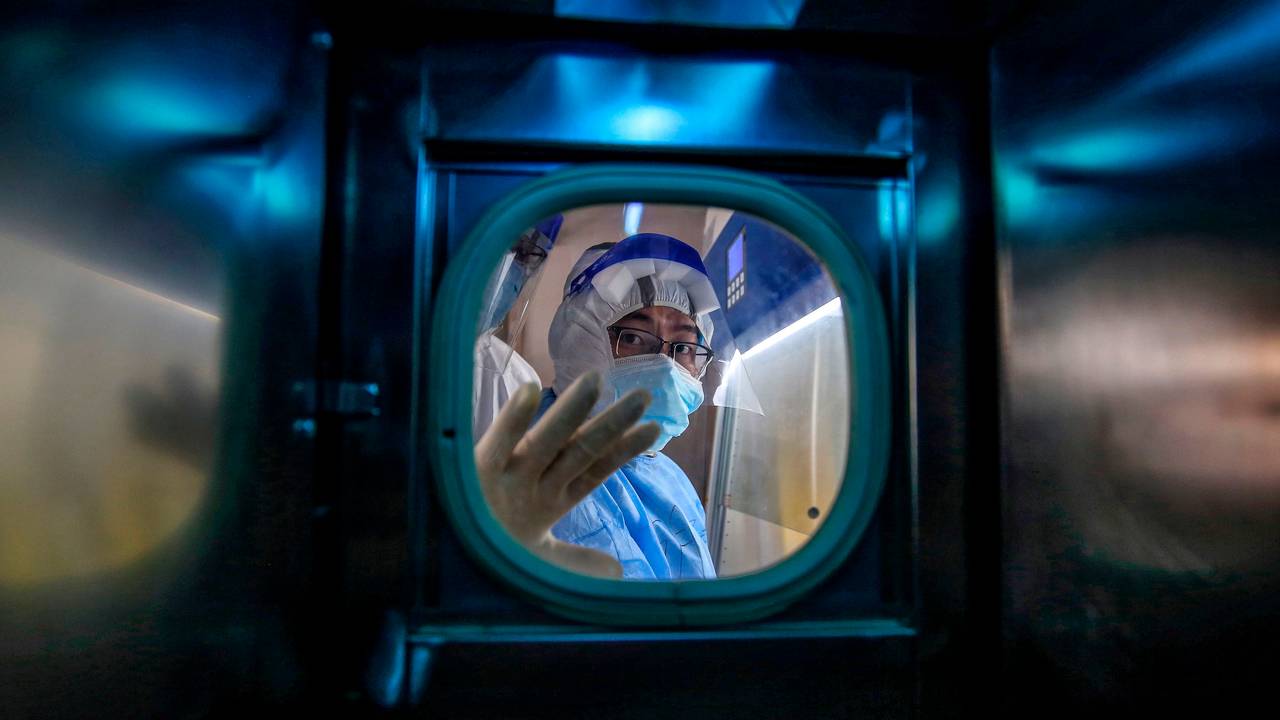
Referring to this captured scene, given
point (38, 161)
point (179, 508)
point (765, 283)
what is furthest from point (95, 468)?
point (765, 283)

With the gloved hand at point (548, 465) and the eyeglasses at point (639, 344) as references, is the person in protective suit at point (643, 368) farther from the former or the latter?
the gloved hand at point (548, 465)

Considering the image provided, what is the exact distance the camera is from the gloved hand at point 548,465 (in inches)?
46.5

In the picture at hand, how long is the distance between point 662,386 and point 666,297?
1.53ft

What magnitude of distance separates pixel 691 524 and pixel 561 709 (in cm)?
134

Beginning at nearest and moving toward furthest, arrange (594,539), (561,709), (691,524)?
(561,709)
(594,539)
(691,524)

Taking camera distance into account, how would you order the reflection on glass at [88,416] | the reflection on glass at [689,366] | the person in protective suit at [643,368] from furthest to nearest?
1. the person in protective suit at [643,368]
2. the reflection on glass at [689,366]
3. the reflection on glass at [88,416]

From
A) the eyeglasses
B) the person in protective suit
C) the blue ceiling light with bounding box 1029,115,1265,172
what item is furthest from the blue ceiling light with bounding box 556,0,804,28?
the eyeglasses

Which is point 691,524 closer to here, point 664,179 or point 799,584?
point 799,584

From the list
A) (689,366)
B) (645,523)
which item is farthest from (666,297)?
(645,523)

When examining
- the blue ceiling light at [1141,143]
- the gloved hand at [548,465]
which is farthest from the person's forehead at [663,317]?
the blue ceiling light at [1141,143]

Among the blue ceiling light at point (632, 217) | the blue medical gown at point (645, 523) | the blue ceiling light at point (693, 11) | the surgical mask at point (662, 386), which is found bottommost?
the blue medical gown at point (645, 523)

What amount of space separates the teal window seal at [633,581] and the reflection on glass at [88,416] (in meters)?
0.34

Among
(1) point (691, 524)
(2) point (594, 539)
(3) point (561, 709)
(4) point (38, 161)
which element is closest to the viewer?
(4) point (38, 161)

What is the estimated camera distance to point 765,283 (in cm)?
214
